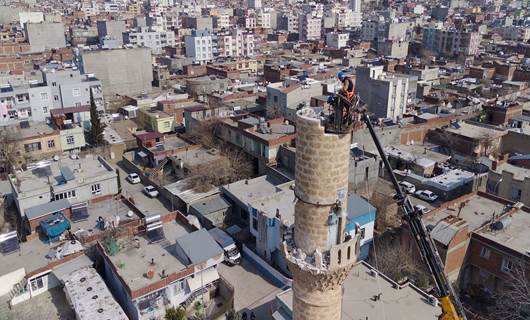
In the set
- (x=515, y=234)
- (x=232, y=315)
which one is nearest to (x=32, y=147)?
(x=232, y=315)

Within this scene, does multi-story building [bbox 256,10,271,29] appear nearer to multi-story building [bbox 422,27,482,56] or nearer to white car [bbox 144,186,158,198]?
multi-story building [bbox 422,27,482,56]

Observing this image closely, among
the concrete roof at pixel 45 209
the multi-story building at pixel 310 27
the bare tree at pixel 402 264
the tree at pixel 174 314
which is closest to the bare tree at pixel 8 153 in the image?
the concrete roof at pixel 45 209

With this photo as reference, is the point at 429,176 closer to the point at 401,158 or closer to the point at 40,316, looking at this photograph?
the point at 401,158

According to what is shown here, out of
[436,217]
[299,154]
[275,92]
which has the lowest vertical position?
[436,217]

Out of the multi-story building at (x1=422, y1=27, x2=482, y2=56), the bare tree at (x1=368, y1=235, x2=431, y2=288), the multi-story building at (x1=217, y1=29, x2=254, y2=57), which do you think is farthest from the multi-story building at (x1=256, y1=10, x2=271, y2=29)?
the bare tree at (x1=368, y1=235, x2=431, y2=288)

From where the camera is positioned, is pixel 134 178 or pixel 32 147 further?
pixel 32 147

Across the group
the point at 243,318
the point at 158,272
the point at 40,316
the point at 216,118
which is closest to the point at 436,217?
the point at 243,318

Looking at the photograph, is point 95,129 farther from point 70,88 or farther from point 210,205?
point 210,205
